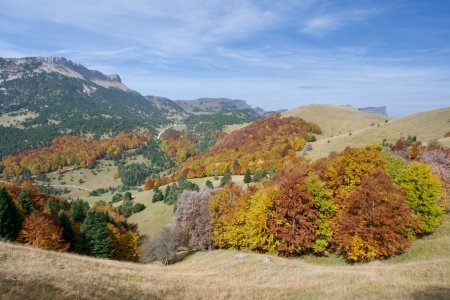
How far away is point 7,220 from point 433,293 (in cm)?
6308

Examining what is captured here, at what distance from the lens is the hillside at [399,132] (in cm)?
13093

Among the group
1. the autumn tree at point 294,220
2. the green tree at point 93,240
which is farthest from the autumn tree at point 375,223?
the green tree at point 93,240

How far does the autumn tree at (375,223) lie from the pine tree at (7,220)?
175 feet

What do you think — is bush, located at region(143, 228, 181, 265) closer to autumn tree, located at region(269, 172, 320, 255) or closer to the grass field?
autumn tree, located at region(269, 172, 320, 255)

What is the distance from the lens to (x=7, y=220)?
6041 cm

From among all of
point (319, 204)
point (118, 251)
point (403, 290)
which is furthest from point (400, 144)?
point (403, 290)

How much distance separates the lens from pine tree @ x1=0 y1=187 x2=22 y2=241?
196 ft

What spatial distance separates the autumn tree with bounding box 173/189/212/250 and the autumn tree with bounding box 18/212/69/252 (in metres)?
21.0

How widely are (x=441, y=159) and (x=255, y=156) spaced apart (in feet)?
357

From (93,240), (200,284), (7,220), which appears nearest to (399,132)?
(93,240)

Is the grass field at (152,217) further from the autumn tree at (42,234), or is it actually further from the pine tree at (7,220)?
the pine tree at (7,220)

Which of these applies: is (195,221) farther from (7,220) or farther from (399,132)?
(399,132)

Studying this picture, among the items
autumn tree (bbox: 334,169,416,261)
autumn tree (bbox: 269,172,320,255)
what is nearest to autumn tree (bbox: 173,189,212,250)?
autumn tree (bbox: 269,172,320,255)

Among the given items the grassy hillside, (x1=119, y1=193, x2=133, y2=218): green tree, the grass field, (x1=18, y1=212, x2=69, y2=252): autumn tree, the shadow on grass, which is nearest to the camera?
the grassy hillside
